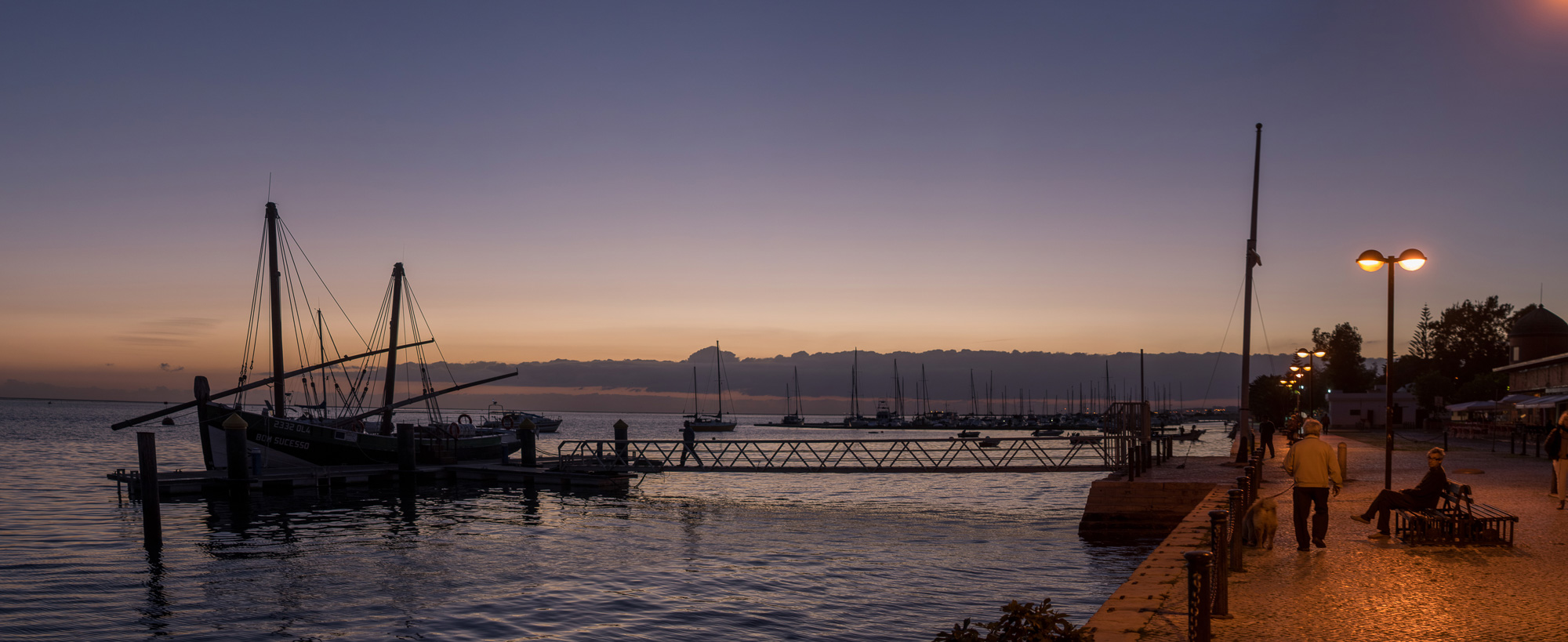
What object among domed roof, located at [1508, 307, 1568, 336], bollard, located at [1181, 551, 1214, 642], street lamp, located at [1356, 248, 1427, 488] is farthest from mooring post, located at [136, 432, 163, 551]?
domed roof, located at [1508, 307, 1568, 336]

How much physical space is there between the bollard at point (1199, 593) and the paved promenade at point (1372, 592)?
1.15 metres

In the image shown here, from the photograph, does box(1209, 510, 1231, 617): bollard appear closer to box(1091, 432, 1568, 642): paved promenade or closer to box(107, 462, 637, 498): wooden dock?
box(1091, 432, 1568, 642): paved promenade

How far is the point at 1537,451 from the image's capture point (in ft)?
113

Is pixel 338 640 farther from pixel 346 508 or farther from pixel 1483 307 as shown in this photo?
pixel 1483 307

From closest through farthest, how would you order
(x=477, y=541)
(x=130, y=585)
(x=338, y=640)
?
(x=338, y=640) → (x=130, y=585) → (x=477, y=541)

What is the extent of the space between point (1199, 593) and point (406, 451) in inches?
1616

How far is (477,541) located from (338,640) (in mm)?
11953

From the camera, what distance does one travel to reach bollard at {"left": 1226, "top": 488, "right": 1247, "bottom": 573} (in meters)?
11.6

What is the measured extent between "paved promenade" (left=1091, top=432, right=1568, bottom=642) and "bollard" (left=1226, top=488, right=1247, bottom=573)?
20cm

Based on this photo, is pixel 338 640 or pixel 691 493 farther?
pixel 691 493

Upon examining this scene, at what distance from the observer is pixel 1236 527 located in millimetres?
12148

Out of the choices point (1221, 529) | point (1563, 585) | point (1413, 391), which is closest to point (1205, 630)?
point (1221, 529)

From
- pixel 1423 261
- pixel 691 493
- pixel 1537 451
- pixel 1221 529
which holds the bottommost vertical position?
pixel 691 493

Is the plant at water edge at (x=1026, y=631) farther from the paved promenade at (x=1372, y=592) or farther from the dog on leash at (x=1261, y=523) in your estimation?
the dog on leash at (x=1261, y=523)
